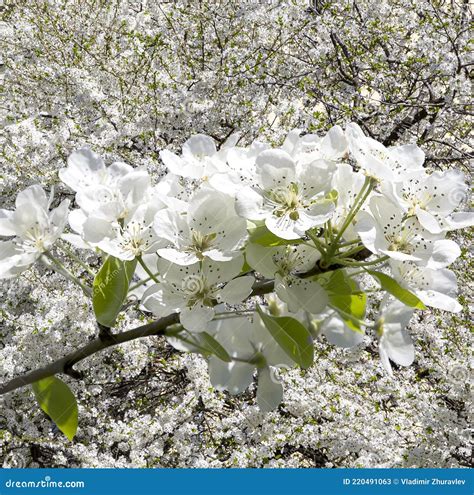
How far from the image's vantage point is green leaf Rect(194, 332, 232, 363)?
0.77 meters

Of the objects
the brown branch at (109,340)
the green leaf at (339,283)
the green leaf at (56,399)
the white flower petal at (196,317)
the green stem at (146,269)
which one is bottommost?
the green leaf at (56,399)

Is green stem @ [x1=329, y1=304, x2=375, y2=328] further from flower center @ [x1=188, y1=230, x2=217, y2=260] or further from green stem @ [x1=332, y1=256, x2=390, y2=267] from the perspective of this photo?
flower center @ [x1=188, y1=230, x2=217, y2=260]


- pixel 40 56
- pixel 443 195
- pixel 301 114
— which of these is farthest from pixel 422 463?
pixel 40 56

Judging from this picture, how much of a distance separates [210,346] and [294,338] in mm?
112

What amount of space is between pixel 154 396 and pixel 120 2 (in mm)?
3638

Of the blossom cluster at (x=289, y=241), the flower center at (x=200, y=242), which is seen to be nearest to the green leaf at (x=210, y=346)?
the blossom cluster at (x=289, y=241)

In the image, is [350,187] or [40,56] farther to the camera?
[40,56]

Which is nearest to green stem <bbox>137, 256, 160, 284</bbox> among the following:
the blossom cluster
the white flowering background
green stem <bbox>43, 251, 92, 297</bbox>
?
the blossom cluster

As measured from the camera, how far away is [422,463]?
3422mm

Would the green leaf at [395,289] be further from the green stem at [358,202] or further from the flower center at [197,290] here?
the flower center at [197,290]

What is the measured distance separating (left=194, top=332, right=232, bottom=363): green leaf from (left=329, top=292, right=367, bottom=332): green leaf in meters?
0.16

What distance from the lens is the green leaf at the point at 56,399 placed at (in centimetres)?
94

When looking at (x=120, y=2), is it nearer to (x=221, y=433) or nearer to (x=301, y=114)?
(x=301, y=114)

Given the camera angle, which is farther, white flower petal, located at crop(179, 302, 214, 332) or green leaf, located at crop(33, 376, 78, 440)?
green leaf, located at crop(33, 376, 78, 440)
